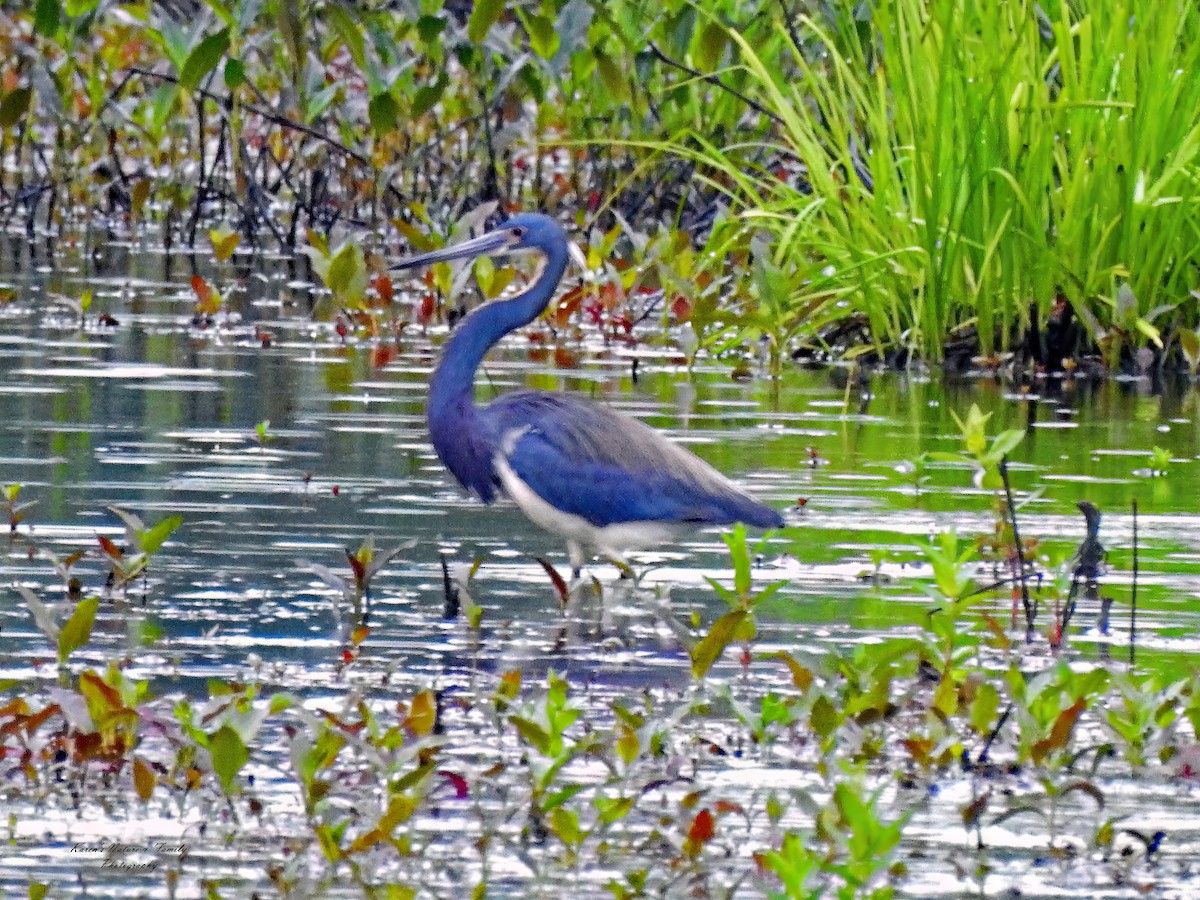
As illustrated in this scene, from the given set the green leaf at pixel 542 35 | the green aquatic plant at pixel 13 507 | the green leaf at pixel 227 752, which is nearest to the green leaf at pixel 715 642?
the green leaf at pixel 227 752

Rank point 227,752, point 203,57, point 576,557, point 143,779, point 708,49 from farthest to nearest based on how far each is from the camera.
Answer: point 708,49, point 203,57, point 576,557, point 143,779, point 227,752

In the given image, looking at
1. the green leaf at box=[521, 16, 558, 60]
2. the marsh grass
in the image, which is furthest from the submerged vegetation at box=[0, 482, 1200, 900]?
the green leaf at box=[521, 16, 558, 60]

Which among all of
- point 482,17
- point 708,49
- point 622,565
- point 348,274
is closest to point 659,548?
point 622,565

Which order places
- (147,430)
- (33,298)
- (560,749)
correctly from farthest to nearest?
(33,298) < (147,430) < (560,749)

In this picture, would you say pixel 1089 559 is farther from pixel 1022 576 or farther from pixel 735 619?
pixel 735 619

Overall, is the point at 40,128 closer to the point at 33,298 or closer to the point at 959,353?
the point at 33,298

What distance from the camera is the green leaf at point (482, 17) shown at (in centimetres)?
1327

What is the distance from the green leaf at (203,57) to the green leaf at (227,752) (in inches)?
358

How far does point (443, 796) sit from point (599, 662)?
1.32m

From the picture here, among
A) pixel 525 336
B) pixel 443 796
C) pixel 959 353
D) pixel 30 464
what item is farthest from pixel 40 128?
pixel 443 796

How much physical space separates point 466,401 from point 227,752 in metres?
2.91

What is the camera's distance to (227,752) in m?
4.49

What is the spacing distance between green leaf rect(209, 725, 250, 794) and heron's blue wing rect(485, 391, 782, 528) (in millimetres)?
2549

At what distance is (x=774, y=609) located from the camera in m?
6.61
